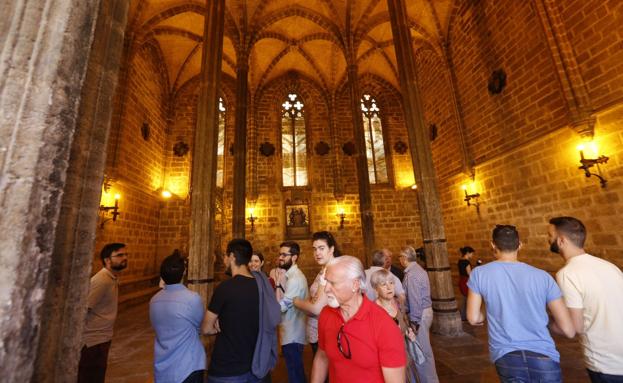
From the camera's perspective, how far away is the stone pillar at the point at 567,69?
548 centimetres

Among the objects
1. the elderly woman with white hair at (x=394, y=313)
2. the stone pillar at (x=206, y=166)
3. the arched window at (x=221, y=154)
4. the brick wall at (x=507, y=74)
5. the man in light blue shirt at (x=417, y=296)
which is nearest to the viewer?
the elderly woman with white hair at (x=394, y=313)

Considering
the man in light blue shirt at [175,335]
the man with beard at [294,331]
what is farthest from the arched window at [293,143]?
the man in light blue shirt at [175,335]

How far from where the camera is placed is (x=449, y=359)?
12.1ft

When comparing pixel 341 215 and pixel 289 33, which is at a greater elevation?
pixel 289 33

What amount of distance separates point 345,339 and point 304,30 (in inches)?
486

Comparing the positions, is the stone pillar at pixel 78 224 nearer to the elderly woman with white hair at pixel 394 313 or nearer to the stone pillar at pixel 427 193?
the elderly woman with white hair at pixel 394 313

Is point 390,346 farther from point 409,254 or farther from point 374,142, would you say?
point 374,142

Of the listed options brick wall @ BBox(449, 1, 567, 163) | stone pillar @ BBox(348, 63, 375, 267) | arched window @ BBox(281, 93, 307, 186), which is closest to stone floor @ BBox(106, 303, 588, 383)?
stone pillar @ BBox(348, 63, 375, 267)

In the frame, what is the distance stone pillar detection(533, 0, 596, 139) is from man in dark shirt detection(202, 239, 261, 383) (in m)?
7.16

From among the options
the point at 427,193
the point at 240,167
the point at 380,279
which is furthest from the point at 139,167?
the point at 380,279

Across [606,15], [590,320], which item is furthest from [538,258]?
[590,320]

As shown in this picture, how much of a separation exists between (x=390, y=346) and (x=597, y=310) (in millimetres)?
1479

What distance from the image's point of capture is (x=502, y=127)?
7.64 metres

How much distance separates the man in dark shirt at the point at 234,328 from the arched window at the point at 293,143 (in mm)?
9980
